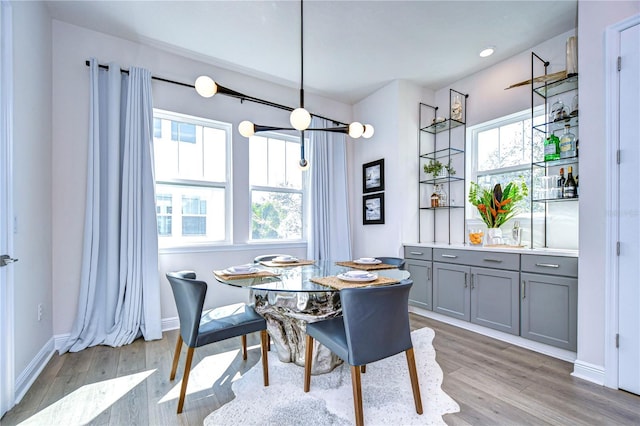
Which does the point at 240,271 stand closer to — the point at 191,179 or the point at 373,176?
the point at 191,179

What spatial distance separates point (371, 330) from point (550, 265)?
190 cm

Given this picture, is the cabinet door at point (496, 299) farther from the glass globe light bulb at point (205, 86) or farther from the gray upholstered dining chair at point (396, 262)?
the glass globe light bulb at point (205, 86)

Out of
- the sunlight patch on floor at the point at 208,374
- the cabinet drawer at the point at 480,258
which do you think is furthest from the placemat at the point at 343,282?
the cabinet drawer at the point at 480,258

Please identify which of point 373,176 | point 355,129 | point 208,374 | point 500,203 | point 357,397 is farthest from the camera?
point 373,176

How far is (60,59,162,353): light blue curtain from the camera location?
2.69 metres

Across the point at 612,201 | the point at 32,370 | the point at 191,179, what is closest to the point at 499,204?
the point at 612,201

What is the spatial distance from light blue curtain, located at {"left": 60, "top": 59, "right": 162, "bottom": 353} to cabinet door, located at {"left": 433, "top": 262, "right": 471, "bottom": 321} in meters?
2.93

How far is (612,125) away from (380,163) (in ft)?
7.61

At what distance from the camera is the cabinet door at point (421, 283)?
3447 mm

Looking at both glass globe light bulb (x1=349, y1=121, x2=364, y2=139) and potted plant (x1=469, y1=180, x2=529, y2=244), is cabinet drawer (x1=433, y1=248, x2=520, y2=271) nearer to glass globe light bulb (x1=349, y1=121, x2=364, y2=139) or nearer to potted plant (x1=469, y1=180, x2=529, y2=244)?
potted plant (x1=469, y1=180, x2=529, y2=244)

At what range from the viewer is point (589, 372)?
2119 millimetres

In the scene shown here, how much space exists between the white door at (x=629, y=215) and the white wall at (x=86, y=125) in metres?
3.17

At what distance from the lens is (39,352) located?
89.7 inches

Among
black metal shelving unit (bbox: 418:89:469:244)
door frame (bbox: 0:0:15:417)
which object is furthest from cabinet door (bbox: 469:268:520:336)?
door frame (bbox: 0:0:15:417)
